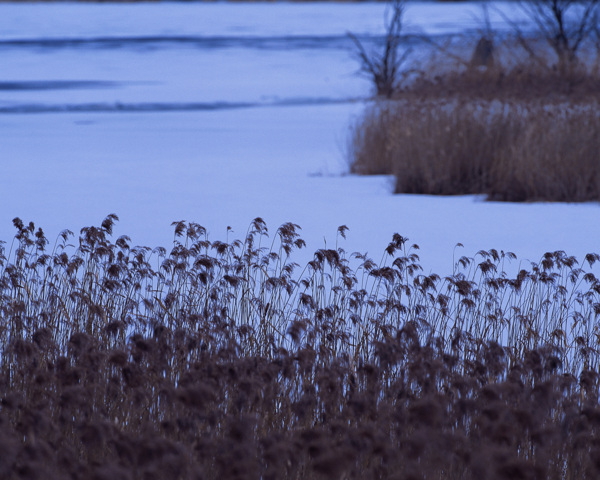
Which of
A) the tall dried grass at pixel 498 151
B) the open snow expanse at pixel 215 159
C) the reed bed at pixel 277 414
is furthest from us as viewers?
the tall dried grass at pixel 498 151

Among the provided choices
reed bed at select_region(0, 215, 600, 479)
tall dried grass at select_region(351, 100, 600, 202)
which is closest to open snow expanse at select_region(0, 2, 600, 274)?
tall dried grass at select_region(351, 100, 600, 202)

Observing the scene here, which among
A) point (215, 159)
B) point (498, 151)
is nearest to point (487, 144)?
point (498, 151)

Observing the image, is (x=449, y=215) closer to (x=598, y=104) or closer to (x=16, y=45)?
(x=598, y=104)

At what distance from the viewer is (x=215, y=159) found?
12852 mm

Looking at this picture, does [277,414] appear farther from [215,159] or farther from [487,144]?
[215,159]

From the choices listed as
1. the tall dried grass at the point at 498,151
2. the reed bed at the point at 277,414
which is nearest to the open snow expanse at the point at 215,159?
the tall dried grass at the point at 498,151

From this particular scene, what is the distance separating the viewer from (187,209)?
9.14 m

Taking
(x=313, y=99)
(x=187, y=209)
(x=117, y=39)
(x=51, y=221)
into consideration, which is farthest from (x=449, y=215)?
(x=117, y=39)

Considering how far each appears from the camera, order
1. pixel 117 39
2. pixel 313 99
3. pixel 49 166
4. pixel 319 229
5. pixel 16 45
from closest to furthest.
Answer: pixel 319 229 < pixel 49 166 < pixel 313 99 < pixel 16 45 < pixel 117 39

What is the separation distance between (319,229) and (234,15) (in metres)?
58.9

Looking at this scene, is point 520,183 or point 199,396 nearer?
point 199,396

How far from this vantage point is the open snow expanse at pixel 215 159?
27.1 ft

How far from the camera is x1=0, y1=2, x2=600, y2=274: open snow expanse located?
8250 mm

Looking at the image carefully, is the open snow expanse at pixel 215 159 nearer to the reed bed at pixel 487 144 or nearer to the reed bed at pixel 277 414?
the reed bed at pixel 487 144
